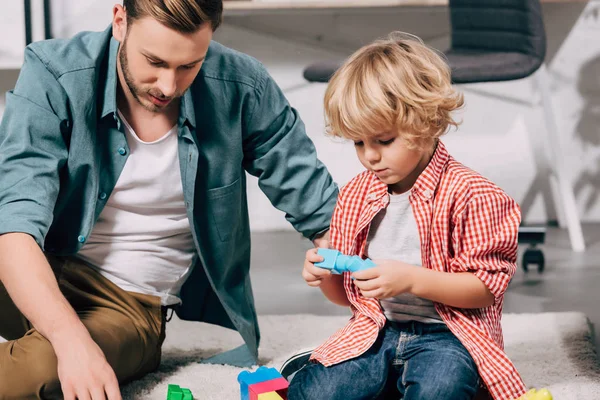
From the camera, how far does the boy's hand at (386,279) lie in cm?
101

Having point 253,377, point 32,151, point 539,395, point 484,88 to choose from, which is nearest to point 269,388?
point 253,377

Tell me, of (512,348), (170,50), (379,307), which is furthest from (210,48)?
(512,348)

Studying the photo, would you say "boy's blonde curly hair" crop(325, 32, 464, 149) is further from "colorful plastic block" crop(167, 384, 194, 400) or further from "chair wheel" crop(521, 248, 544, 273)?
"chair wheel" crop(521, 248, 544, 273)

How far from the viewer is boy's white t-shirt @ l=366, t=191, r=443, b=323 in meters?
1.10

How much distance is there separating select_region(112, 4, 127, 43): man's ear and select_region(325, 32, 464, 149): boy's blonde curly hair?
13.0 inches

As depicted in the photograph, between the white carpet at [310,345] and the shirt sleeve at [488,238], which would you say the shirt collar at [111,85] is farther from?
the shirt sleeve at [488,238]

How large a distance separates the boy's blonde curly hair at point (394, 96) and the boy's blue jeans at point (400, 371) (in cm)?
26

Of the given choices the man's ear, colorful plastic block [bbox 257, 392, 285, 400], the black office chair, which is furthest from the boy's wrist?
the black office chair

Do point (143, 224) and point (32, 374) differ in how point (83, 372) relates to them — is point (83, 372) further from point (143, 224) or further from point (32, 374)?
point (143, 224)

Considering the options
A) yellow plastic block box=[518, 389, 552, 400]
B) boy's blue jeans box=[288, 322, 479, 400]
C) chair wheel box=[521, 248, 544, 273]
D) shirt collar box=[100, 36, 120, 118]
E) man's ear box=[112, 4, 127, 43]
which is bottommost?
chair wheel box=[521, 248, 544, 273]

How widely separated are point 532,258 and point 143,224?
116 cm

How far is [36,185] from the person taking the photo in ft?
3.66

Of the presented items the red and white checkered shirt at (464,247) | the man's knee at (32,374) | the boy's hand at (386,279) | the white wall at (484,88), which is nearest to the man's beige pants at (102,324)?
the man's knee at (32,374)

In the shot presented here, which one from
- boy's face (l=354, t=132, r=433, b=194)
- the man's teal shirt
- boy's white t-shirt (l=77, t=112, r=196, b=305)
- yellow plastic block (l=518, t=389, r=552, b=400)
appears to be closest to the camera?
yellow plastic block (l=518, t=389, r=552, b=400)
